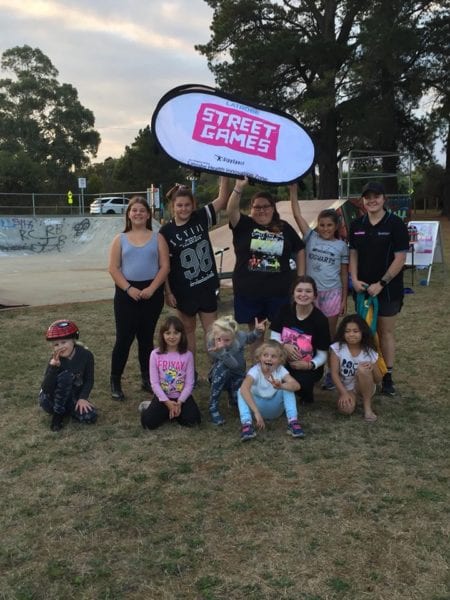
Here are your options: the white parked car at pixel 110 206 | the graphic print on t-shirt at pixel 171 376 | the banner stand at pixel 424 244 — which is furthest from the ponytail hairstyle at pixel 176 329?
the white parked car at pixel 110 206

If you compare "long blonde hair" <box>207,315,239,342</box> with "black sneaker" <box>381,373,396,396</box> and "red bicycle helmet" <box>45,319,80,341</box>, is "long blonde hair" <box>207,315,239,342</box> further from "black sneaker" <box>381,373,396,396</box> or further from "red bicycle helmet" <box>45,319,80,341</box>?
"black sneaker" <box>381,373,396,396</box>

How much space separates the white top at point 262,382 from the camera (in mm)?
3705

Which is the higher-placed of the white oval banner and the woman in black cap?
the white oval banner

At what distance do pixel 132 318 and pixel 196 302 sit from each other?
0.52m

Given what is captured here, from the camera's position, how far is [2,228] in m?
19.5

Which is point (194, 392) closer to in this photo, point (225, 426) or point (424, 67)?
point (225, 426)

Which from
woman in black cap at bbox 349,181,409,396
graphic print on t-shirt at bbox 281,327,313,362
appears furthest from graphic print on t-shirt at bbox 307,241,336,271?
graphic print on t-shirt at bbox 281,327,313,362

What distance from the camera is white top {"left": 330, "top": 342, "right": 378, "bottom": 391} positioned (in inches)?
155

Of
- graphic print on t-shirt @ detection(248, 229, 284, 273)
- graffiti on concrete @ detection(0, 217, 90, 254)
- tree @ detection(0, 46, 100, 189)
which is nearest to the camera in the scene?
graphic print on t-shirt @ detection(248, 229, 284, 273)

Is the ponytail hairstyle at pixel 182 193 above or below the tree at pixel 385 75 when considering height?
below

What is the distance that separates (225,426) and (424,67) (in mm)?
25490

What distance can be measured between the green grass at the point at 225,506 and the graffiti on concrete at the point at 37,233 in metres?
16.4

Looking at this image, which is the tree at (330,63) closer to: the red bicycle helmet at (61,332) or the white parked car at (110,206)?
the white parked car at (110,206)

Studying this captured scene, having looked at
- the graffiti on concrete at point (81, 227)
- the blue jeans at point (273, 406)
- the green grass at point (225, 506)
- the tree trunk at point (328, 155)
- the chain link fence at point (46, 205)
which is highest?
the tree trunk at point (328, 155)
